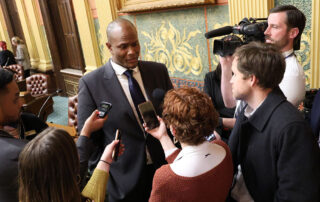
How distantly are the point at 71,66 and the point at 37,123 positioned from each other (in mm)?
5305

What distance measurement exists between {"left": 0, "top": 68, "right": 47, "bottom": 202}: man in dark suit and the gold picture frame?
7.29ft

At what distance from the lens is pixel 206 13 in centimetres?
321

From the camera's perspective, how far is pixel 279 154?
1129mm

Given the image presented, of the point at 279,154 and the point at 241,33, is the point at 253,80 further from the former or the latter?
the point at 241,33

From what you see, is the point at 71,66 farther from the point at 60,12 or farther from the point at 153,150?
the point at 153,150

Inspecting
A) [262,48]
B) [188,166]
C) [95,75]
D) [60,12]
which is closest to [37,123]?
[95,75]

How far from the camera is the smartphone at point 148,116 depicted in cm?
159

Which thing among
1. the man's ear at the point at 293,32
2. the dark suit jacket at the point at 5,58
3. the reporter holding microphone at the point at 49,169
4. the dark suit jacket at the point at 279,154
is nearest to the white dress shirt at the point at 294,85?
the man's ear at the point at 293,32

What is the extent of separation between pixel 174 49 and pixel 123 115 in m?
2.26

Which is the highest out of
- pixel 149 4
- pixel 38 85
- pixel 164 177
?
pixel 149 4

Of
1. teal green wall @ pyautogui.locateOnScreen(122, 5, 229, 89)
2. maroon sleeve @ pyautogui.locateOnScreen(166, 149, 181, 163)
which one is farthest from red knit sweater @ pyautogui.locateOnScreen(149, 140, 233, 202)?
teal green wall @ pyautogui.locateOnScreen(122, 5, 229, 89)

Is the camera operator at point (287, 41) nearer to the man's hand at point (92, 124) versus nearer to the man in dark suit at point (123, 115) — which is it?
the man in dark suit at point (123, 115)

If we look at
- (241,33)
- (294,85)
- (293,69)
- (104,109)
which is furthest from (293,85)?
(104,109)

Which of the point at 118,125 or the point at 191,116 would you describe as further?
the point at 118,125
